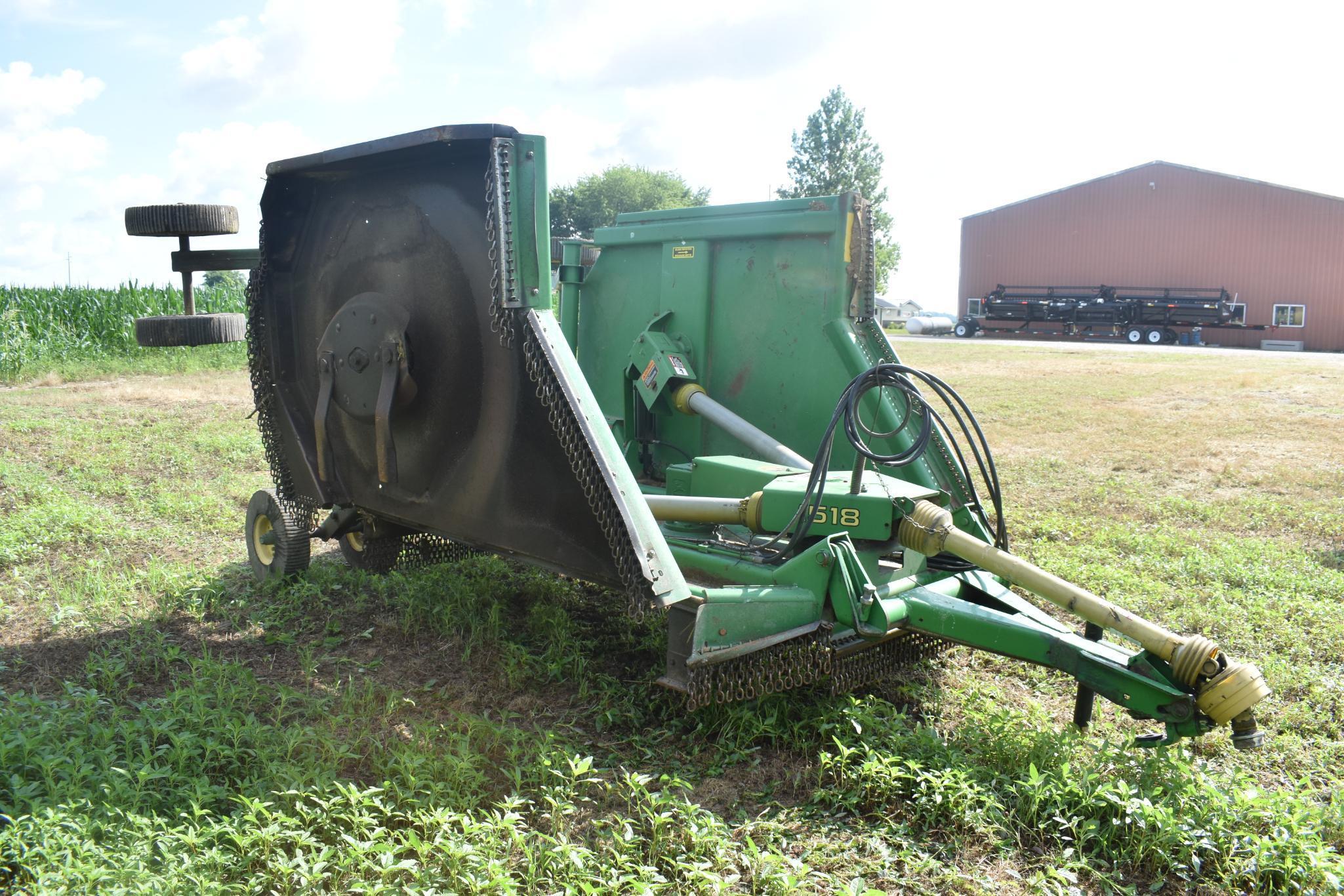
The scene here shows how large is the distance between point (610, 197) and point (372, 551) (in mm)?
62256

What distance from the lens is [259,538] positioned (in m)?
5.12

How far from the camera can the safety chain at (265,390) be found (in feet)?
14.9

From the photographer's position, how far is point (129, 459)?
8.34 m

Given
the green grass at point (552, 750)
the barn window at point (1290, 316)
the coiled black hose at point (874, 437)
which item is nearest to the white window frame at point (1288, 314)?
the barn window at point (1290, 316)

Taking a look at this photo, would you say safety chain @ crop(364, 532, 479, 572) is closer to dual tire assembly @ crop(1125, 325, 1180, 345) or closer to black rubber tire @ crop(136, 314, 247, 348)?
black rubber tire @ crop(136, 314, 247, 348)

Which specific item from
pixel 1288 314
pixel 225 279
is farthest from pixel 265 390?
pixel 225 279

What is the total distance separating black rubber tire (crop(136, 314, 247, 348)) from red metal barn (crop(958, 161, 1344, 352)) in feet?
112

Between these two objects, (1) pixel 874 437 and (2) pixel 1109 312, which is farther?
(2) pixel 1109 312

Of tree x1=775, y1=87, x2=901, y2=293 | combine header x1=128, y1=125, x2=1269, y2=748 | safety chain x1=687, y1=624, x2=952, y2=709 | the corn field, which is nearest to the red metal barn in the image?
tree x1=775, y1=87, x2=901, y2=293

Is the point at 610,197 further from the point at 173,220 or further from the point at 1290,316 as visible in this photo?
the point at 173,220

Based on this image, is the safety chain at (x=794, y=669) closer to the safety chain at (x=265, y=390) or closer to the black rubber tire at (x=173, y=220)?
the safety chain at (x=265, y=390)

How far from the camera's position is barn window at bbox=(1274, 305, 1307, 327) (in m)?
31.2

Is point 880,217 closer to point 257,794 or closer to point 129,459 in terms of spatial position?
point 129,459

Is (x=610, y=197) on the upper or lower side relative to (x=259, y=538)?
upper
